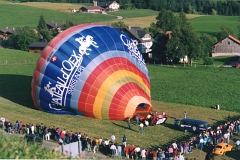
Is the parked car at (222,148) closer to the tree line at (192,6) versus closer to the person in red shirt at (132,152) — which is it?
the person in red shirt at (132,152)

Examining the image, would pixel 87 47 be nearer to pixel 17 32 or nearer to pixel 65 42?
pixel 65 42

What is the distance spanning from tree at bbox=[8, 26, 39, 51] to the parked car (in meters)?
59.4

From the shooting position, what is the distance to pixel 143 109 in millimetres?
28016

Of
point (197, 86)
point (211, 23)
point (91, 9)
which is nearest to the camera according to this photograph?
point (197, 86)

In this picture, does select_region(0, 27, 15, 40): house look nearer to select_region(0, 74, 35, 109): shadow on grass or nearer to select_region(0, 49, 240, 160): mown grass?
select_region(0, 49, 240, 160): mown grass

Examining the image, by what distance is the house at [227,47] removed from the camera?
6888cm

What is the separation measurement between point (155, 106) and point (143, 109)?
4.31 m

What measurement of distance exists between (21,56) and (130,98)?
1618 inches

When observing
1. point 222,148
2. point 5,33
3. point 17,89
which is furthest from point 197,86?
point 5,33

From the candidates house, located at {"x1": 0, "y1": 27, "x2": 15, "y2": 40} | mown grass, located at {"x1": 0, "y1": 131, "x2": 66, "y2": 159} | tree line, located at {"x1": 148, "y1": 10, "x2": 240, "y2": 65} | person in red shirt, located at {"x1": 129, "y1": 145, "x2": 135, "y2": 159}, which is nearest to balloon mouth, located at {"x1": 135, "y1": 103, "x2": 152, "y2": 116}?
person in red shirt, located at {"x1": 129, "y1": 145, "x2": 135, "y2": 159}

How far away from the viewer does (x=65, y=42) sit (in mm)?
27203

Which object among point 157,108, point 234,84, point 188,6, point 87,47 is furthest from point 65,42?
point 188,6

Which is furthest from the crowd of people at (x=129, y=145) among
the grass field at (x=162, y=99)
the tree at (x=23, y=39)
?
the tree at (x=23, y=39)

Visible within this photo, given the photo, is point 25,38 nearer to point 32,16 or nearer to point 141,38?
point 141,38
